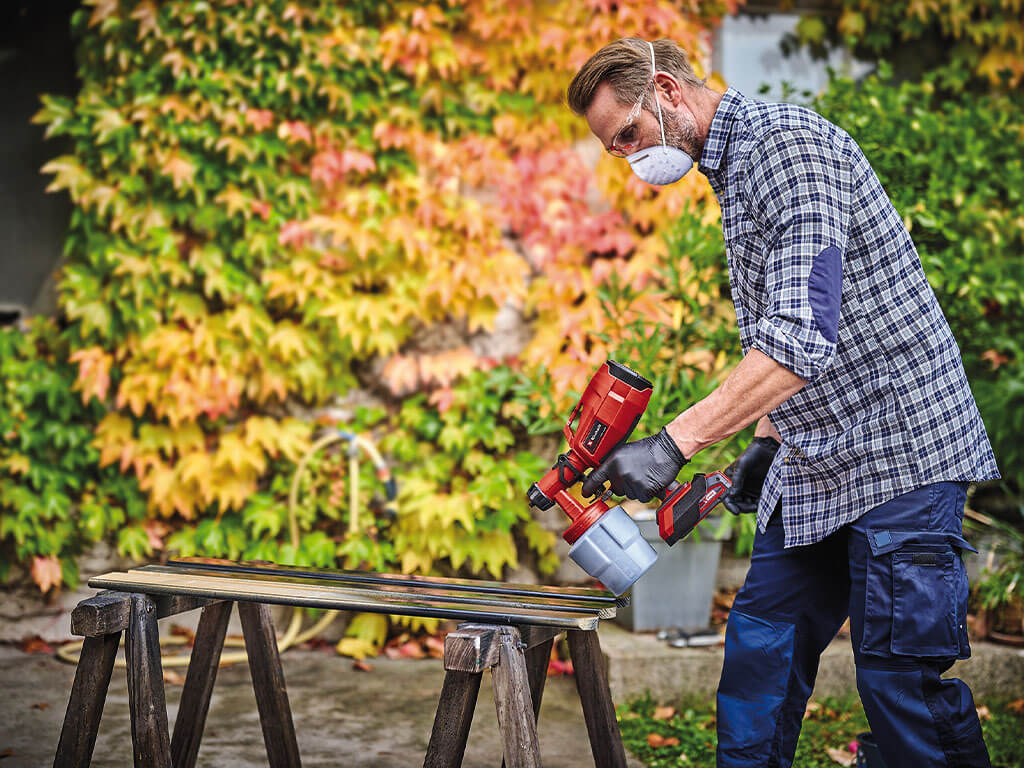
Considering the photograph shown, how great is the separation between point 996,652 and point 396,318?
285 centimetres

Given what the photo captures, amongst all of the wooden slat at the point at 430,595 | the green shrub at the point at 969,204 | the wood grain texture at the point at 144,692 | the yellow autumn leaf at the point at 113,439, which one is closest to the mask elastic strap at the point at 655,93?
the wooden slat at the point at 430,595

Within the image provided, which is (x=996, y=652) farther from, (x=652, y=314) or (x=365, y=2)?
(x=365, y=2)

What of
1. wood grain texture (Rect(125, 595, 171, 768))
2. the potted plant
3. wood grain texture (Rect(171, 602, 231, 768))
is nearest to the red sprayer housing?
wood grain texture (Rect(125, 595, 171, 768))

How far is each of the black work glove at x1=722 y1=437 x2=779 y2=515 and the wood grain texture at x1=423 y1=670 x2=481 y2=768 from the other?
0.77 metres

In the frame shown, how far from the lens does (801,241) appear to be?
1.70 m

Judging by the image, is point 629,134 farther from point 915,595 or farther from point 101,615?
point 101,615

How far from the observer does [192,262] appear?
4367mm

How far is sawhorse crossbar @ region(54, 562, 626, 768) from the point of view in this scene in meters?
1.89

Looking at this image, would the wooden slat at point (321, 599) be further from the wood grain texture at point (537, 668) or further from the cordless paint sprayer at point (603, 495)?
the wood grain texture at point (537, 668)

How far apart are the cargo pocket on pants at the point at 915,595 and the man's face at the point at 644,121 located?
2.90 ft

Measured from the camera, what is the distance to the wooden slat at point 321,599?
6.31 feet

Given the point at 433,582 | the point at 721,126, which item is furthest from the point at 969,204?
the point at 433,582

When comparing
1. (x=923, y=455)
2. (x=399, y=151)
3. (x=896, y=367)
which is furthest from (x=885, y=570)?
(x=399, y=151)

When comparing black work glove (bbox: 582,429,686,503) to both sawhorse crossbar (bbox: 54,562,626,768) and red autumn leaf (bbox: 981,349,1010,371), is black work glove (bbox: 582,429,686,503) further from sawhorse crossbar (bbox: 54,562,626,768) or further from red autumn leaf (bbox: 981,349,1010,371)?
red autumn leaf (bbox: 981,349,1010,371)
